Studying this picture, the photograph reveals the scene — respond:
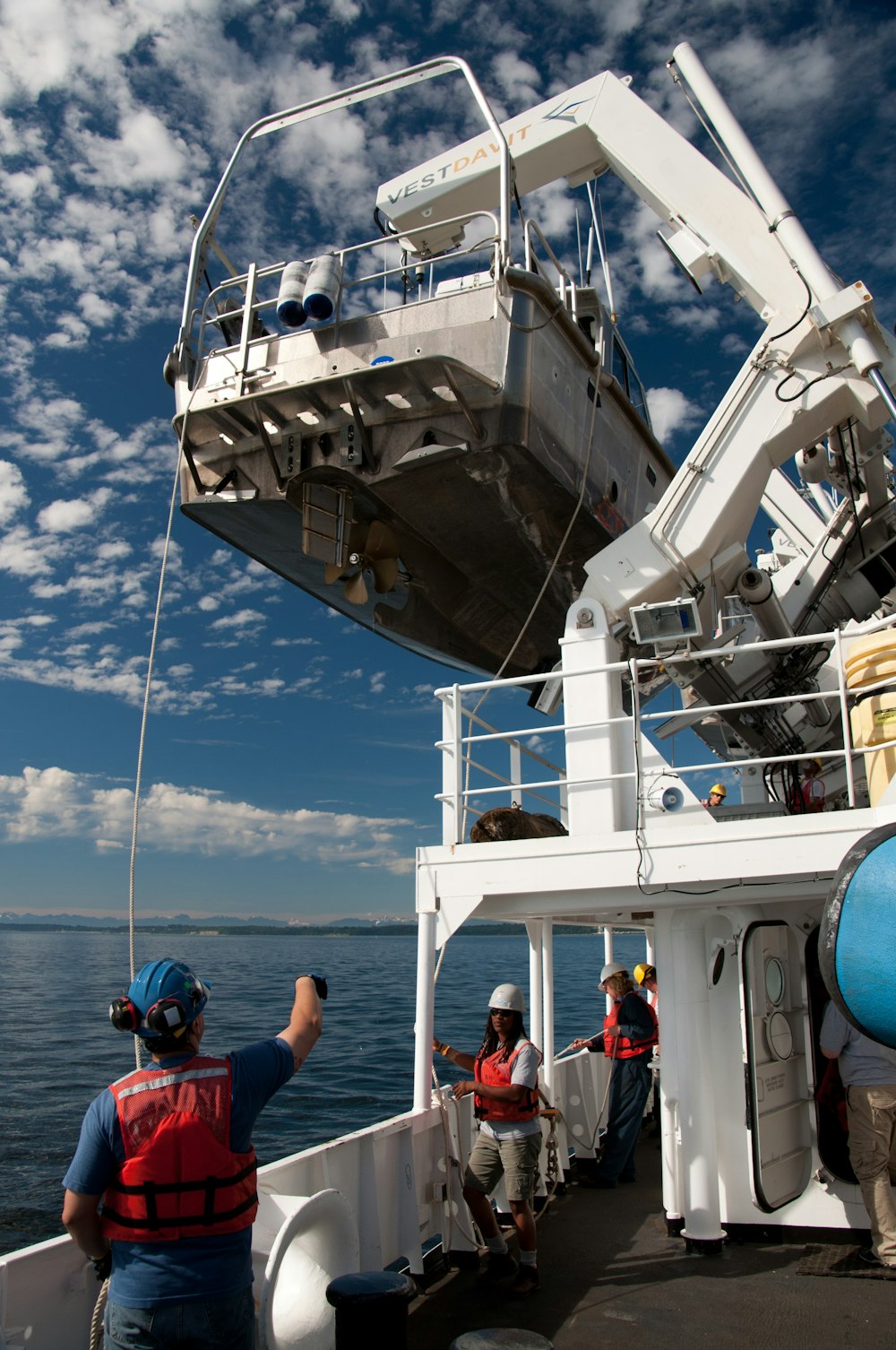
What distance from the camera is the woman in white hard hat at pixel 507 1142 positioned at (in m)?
5.61

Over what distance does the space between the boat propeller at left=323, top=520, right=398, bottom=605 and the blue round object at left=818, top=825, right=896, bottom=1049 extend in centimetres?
672

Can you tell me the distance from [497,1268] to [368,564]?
239 inches

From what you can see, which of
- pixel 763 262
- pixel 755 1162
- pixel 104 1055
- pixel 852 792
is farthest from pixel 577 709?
pixel 104 1055

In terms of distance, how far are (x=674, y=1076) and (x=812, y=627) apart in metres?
7.15

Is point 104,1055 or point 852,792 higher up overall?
A: point 852,792

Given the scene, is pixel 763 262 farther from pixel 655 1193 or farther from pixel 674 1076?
pixel 655 1193

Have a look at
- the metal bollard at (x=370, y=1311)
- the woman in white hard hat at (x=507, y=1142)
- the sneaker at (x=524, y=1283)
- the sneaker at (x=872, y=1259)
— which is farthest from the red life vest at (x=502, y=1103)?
the metal bollard at (x=370, y=1311)

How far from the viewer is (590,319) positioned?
10406mm

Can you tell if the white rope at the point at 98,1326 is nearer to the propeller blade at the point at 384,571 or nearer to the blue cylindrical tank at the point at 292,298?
the propeller blade at the point at 384,571

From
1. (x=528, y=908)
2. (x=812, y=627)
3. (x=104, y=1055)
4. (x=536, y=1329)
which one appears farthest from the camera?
(x=104, y=1055)

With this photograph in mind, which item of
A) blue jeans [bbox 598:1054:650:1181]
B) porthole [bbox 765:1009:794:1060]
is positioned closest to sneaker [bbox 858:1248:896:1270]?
porthole [bbox 765:1009:794:1060]

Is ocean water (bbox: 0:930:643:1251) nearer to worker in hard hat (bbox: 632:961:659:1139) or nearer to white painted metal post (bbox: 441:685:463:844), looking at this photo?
worker in hard hat (bbox: 632:961:659:1139)

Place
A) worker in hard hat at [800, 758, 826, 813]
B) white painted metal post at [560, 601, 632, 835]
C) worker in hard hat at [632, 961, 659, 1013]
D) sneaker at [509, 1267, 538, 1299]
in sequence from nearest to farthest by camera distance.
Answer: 1. sneaker at [509, 1267, 538, 1299]
2. white painted metal post at [560, 601, 632, 835]
3. worker in hard hat at [800, 758, 826, 813]
4. worker in hard hat at [632, 961, 659, 1013]

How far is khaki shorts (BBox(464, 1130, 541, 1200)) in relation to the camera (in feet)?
18.4
